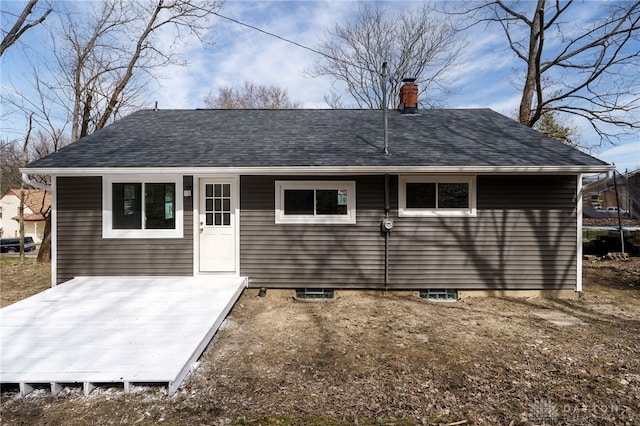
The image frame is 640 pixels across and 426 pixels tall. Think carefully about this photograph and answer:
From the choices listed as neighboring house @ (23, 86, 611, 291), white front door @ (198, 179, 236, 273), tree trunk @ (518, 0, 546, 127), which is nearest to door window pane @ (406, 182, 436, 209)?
neighboring house @ (23, 86, 611, 291)

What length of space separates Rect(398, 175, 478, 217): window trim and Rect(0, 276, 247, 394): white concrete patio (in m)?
3.34

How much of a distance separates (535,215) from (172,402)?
6.45 m

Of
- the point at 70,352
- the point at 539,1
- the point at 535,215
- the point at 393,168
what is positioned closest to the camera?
the point at 70,352

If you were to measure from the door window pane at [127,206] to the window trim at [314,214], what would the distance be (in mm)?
2646

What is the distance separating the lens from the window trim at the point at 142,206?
600 centimetres

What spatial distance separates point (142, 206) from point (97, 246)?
1137mm

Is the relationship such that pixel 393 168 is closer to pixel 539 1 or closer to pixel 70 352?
pixel 70 352

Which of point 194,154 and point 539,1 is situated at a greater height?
point 539,1

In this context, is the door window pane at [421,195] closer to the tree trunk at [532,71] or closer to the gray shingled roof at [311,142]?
the gray shingled roof at [311,142]

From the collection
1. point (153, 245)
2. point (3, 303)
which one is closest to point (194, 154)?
point (153, 245)

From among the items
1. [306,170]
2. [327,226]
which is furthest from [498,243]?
[306,170]

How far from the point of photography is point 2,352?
3.39 m

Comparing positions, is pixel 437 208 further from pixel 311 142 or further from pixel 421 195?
pixel 311 142

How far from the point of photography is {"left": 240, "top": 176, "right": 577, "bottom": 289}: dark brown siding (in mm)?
6004
